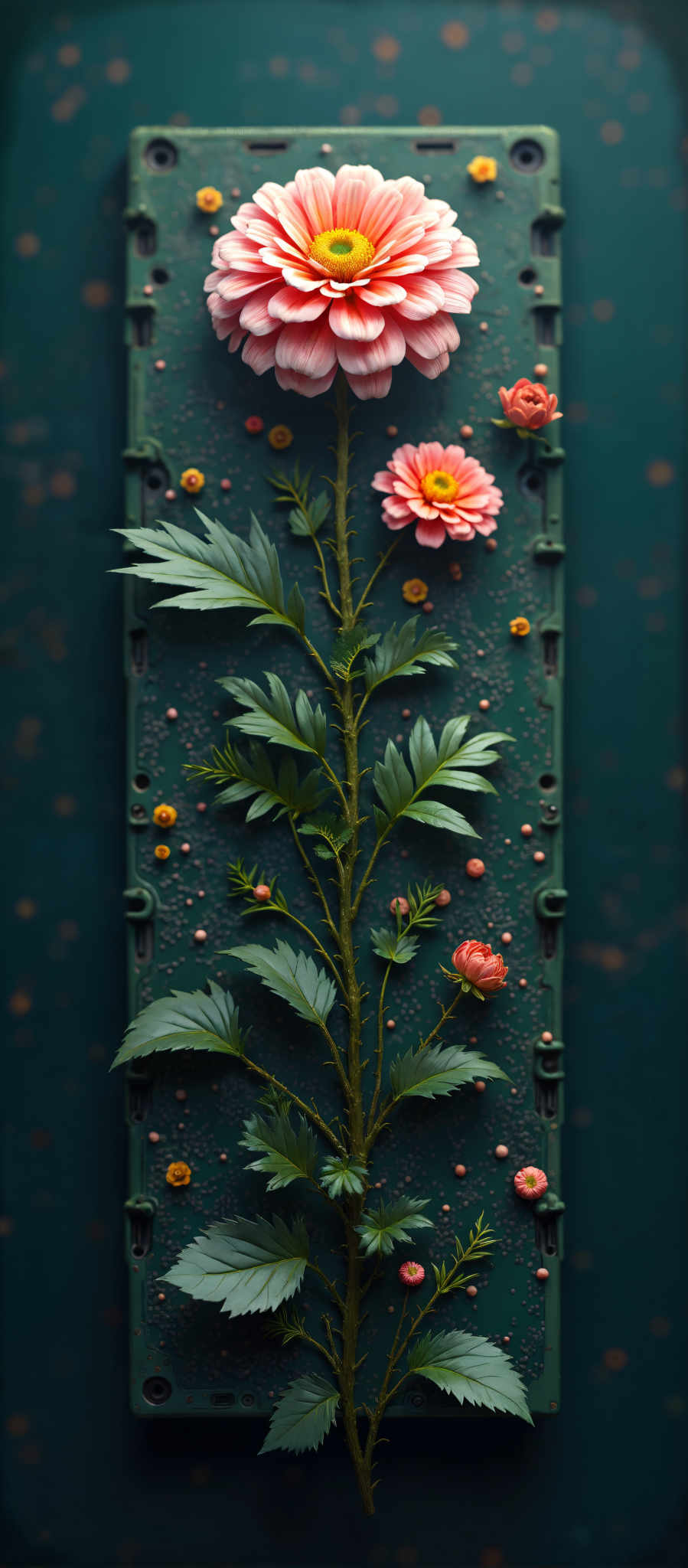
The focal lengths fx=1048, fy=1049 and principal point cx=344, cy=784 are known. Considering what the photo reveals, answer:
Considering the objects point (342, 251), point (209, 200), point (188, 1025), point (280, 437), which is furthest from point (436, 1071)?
point (209, 200)

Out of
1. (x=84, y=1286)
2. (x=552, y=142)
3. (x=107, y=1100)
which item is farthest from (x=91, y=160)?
(x=84, y=1286)

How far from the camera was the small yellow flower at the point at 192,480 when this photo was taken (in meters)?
0.95

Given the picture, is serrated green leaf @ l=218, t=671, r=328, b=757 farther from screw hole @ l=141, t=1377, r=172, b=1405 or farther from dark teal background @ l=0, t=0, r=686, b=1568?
screw hole @ l=141, t=1377, r=172, b=1405

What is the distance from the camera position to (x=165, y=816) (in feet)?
3.10

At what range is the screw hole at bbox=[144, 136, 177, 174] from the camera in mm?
979

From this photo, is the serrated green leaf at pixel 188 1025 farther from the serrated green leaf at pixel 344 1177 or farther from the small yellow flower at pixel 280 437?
the small yellow flower at pixel 280 437

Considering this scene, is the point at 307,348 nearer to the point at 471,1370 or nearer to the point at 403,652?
the point at 403,652

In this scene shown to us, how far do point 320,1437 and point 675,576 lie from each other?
33.2 inches

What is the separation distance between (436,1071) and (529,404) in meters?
0.59

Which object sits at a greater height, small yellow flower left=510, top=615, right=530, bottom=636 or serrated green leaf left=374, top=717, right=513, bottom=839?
small yellow flower left=510, top=615, right=530, bottom=636

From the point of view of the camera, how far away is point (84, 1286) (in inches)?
39.6

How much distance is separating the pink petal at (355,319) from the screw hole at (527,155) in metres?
0.24

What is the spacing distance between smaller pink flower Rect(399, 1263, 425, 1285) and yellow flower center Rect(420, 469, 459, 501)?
670 mm

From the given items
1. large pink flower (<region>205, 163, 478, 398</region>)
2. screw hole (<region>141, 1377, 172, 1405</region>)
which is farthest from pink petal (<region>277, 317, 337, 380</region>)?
screw hole (<region>141, 1377, 172, 1405</region>)
